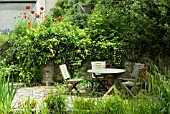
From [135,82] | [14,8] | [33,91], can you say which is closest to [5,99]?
[135,82]

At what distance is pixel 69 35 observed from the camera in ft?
32.9

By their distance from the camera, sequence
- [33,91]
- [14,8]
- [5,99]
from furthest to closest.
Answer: [14,8] → [33,91] → [5,99]

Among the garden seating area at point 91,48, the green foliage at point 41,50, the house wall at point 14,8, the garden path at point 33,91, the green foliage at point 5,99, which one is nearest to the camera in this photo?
the green foliage at point 5,99

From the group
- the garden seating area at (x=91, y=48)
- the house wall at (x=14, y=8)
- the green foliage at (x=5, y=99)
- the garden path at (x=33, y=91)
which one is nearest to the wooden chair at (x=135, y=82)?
the garden seating area at (x=91, y=48)

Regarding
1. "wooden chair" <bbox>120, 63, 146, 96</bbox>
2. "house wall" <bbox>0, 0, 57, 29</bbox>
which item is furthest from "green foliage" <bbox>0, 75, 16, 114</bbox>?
"house wall" <bbox>0, 0, 57, 29</bbox>

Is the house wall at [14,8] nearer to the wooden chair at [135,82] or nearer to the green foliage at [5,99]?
the wooden chair at [135,82]

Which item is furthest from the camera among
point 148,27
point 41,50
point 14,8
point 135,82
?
point 14,8

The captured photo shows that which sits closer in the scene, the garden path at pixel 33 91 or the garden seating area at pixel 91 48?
the garden path at pixel 33 91

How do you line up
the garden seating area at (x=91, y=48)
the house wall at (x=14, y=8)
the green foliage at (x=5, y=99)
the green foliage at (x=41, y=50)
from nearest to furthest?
the green foliage at (x=5, y=99), the garden seating area at (x=91, y=48), the green foliage at (x=41, y=50), the house wall at (x=14, y=8)

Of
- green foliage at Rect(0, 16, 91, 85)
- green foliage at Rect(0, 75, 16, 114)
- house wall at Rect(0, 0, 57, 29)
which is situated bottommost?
green foliage at Rect(0, 75, 16, 114)

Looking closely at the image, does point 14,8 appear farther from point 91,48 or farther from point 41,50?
point 91,48

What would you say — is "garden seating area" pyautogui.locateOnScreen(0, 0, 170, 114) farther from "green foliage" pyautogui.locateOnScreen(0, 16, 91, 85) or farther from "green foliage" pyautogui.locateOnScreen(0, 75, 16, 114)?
"green foliage" pyautogui.locateOnScreen(0, 75, 16, 114)

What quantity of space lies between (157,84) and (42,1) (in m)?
11.0

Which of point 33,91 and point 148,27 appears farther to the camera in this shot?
point 33,91
